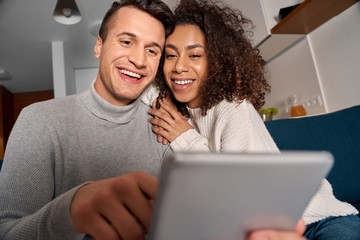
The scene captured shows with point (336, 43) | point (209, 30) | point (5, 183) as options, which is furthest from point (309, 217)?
point (336, 43)

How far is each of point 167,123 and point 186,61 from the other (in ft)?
1.00

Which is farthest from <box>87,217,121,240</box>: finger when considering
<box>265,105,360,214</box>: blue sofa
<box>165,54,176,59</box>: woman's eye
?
<box>265,105,360,214</box>: blue sofa

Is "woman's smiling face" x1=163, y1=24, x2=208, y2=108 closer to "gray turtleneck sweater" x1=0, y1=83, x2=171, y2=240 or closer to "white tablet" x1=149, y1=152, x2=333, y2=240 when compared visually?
"gray turtleneck sweater" x1=0, y1=83, x2=171, y2=240

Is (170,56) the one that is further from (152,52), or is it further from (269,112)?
(269,112)

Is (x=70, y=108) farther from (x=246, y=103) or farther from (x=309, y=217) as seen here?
(x=309, y=217)

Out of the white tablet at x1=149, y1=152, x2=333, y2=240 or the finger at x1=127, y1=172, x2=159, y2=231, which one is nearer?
the white tablet at x1=149, y1=152, x2=333, y2=240

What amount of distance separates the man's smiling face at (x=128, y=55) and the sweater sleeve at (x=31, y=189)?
339 millimetres

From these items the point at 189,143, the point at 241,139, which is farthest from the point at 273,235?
the point at 189,143

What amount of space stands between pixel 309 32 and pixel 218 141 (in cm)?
179

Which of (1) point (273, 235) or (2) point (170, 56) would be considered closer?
(1) point (273, 235)

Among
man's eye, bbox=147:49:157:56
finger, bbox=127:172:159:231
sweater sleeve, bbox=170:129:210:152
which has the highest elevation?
man's eye, bbox=147:49:157:56

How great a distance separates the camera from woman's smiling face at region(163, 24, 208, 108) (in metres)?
1.18

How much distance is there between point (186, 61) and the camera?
3.87 feet

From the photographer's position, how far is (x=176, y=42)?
1.20 metres
